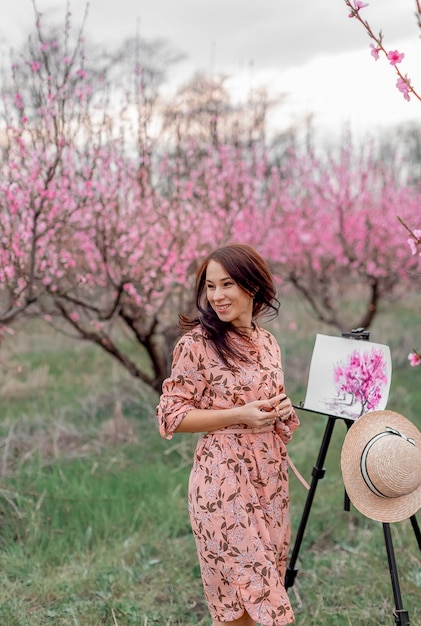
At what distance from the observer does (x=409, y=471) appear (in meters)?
2.54

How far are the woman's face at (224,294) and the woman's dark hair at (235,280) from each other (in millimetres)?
19

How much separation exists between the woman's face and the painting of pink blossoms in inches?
24.4

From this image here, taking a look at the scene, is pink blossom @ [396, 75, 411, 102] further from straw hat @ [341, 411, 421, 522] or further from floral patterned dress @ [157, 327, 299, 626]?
straw hat @ [341, 411, 421, 522]

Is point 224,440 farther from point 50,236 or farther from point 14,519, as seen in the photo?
point 50,236

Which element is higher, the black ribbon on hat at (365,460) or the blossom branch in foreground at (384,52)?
the blossom branch in foreground at (384,52)

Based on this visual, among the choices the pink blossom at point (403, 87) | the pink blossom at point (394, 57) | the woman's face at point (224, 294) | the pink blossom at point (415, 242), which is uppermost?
the pink blossom at point (394, 57)

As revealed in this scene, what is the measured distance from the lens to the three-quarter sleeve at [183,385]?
2.53 metres

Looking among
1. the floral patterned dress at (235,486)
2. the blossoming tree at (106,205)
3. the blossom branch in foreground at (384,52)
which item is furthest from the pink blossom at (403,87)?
the blossoming tree at (106,205)

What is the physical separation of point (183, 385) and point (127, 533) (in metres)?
A: 2.15

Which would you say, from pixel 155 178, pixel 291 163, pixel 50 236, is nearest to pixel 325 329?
pixel 291 163

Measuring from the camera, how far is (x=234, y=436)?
2.55 m

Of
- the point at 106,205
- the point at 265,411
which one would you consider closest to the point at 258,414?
the point at 265,411

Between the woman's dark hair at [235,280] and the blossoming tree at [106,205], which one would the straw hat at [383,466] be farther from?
the blossoming tree at [106,205]

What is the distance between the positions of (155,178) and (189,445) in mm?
2429
